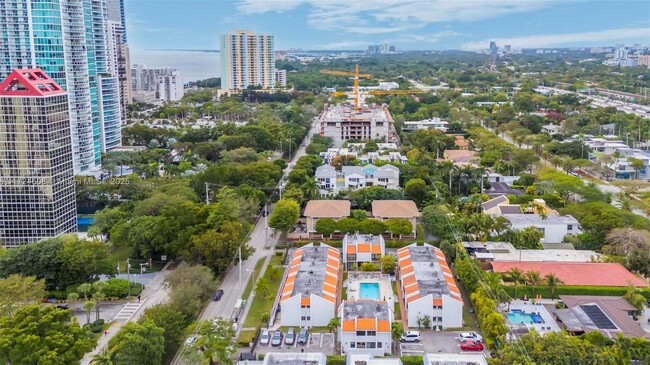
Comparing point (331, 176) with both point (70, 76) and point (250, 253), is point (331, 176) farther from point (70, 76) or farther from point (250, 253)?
point (70, 76)

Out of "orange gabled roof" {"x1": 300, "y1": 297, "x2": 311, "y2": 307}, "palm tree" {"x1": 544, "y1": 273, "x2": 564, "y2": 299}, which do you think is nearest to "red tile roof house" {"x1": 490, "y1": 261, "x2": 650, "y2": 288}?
"palm tree" {"x1": 544, "y1": 273, "x2": 564, "y2": 299}

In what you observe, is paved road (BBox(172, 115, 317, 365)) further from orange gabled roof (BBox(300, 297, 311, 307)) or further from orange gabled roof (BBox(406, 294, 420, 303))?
orange gabled roof (BBox(406, 294, 420, 303))

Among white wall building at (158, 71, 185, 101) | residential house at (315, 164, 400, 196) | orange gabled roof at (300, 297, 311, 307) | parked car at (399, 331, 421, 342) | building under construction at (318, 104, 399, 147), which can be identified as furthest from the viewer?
white wall building at (158, 71, 185, 101)

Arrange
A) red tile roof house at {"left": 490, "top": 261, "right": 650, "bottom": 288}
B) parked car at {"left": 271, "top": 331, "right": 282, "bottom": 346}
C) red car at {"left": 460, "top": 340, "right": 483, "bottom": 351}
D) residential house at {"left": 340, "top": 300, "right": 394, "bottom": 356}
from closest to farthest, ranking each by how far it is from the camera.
A: residential house at {"left": 340, "top": 300, "right": 394, "bottom": 356} → red car at {"left": 460, "top": 340, "right": 483, "bottom": 351} → parked car at {"left": 271, "top": 331, "right": 282, "bottom": 346} → red tile roof house at {"left": 490, "top": 261, "right": 650, "bottom": 288}

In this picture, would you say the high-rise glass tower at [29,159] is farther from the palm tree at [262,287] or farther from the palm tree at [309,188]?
the palm tree at [309,188]

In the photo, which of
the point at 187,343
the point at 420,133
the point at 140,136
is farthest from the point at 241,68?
the point at 187,343

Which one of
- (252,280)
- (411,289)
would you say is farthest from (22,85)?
(411,289)

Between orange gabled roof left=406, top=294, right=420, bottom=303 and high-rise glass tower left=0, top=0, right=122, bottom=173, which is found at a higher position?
high-rise glass tower left=0, top=0, right=122, bottom=173
